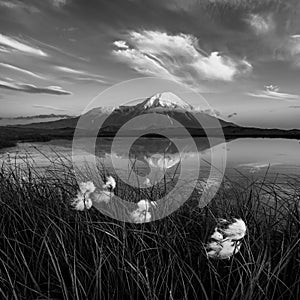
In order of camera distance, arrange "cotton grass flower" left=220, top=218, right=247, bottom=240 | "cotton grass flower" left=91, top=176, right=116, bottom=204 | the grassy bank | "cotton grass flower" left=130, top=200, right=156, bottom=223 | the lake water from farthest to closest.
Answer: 1. the lake water
2. "cotton grass flower" left=91, top=176, right=116, bottom=204
3. "cotton grass flower" left=130, top=200, right=156, bottom=223
4. the grassy bank
5. "cotton grass flower" left=220, top=218, right=247, bottom=240

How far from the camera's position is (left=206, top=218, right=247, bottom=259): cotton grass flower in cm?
194

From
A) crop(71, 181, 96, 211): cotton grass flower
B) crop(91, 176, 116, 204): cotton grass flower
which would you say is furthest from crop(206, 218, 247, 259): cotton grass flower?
crop(91, 176, 116, 204): cotton grass flower

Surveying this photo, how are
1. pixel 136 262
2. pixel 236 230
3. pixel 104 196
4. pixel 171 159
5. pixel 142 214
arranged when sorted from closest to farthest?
pixel 236 230 < pixel 136 262 < pixel 142 214 < pixel 104 196 < pixel 171 159

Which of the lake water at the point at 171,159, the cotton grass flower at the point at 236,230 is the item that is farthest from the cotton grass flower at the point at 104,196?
the cotton grass flower at the point at 236,230

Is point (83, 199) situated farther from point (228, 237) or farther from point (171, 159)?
point (171, 159)

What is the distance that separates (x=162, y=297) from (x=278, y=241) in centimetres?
132

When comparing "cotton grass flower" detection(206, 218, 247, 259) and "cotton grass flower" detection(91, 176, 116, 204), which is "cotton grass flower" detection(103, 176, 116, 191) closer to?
"cotton grass flower" detection(91, 176, 116, 204)

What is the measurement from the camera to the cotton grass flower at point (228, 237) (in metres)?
1.94

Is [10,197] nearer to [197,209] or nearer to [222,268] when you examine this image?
[197,209]

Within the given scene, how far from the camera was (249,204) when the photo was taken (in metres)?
3.46

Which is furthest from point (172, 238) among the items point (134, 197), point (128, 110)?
point (128, 110)

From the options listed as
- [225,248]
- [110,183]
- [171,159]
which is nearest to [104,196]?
[110,183]

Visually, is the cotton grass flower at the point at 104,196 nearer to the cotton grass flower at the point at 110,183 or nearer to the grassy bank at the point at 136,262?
A: the cotton grass flower at the point at 110,183

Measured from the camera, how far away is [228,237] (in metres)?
1.97
